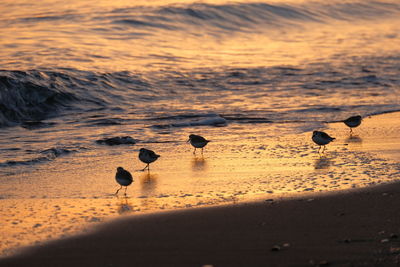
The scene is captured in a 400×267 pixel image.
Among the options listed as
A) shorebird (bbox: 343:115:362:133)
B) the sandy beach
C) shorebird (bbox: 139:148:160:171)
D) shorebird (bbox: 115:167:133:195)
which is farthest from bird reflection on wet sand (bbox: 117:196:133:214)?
shorebird (bbox: 343:115:362:133)

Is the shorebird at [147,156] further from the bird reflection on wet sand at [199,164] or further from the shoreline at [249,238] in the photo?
the shoreline at [249,238]

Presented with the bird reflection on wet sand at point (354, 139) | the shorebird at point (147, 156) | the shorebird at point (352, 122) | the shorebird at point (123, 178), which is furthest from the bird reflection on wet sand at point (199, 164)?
the shorebird at point (352, 122)

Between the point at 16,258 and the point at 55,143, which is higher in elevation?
the point at 16,258

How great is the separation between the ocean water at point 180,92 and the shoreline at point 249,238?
545 millimetres

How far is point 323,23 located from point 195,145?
20.9 m

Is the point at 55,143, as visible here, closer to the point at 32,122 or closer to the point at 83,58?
the point at 32,122

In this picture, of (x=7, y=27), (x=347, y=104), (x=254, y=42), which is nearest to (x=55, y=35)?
(x=7, y=27)

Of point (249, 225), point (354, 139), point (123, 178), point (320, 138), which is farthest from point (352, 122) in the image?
point (249, 225)

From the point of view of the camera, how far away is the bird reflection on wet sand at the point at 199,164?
9430 mm

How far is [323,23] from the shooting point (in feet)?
98.3

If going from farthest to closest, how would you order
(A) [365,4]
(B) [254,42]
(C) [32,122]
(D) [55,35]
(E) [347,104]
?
1. (A) [365,4]
2. (B) [254,42]
3. (D) [55,35]
4. (E) [347,104]
5. (C) [32,122]

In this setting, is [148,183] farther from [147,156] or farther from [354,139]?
[354,139]

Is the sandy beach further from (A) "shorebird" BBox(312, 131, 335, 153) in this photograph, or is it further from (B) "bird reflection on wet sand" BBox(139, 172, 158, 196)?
(A) "shorebird" BBox(312, 131, 335, 153)

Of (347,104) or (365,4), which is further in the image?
(365,4)
